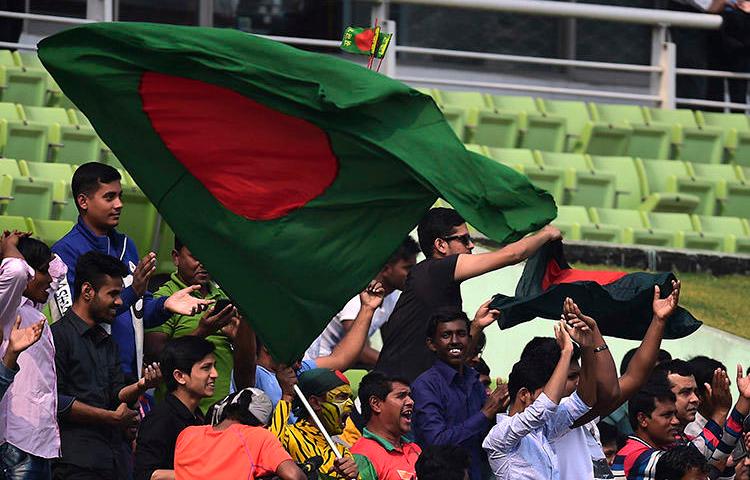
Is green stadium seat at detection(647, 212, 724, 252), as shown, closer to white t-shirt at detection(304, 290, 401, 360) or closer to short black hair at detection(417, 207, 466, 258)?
white t-shirt at detection(304, 290, 401, 360)

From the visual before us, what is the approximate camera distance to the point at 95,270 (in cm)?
978

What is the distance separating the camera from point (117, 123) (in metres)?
9.36

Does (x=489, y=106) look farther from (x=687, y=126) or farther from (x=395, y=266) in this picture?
(x=395, y=266)

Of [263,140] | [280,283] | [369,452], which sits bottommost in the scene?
[369,452]

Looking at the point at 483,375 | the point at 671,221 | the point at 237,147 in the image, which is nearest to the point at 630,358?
the point at 483,375

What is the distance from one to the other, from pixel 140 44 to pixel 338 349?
2698mm

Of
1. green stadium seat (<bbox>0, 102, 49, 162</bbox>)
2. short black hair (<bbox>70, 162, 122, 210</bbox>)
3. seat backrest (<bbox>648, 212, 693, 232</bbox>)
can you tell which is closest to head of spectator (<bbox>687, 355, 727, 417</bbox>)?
short black hair (<bbox>70, 162, 122, 210</bbox>)

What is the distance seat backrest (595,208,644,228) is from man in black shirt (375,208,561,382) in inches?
184

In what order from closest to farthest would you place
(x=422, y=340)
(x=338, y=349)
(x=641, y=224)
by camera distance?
(x=422, y=340), (x=338, y=349), (x=641, y=224)

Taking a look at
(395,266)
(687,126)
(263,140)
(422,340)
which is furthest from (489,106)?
(263,140)

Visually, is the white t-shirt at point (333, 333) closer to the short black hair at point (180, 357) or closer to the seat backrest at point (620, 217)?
the short black hair at point (180, 357)

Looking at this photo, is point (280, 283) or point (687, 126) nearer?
point (280, 283)

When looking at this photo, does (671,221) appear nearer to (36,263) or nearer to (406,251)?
(406,251)

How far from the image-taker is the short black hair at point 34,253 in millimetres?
9544
